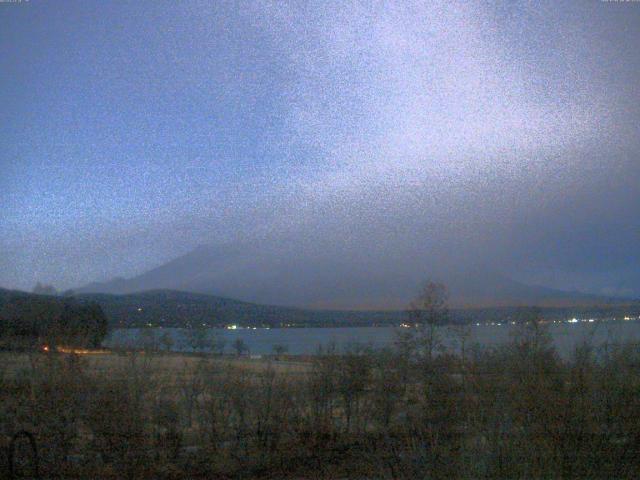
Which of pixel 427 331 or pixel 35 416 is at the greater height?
pixel 427 331

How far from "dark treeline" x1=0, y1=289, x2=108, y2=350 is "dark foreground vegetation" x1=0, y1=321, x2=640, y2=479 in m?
1.21

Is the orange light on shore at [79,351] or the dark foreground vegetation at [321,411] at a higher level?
the orange light on shore at [79,351]

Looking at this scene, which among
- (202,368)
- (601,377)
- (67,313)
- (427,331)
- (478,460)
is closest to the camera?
(478,460)

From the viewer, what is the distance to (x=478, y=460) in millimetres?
8719

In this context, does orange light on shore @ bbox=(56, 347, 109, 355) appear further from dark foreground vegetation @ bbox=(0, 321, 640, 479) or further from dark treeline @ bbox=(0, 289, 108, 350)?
dark foreground vegetation @ bbox=(0, 321, 640, 479)

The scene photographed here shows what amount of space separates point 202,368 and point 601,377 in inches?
315

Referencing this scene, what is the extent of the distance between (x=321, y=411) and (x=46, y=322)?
1300 centimetres

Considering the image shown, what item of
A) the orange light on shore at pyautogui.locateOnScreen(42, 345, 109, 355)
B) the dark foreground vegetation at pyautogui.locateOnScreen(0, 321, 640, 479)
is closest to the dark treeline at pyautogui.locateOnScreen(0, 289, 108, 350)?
the orange light on shore at pyautogui.locateOnScreen(42, 345, 109, 355)

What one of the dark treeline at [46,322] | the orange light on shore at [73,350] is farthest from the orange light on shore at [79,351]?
the dark treeline at [46,322]

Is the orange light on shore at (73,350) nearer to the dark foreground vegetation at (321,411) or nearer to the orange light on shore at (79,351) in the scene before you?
the orange light on shore at (79,351)

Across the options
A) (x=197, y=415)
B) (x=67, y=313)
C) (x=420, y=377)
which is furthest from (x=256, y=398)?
(x=67, y=313)

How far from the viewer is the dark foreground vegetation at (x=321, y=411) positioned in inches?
414

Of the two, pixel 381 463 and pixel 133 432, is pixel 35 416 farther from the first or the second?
pixel 381 463

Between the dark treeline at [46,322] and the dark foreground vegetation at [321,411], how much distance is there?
1.21 metres
